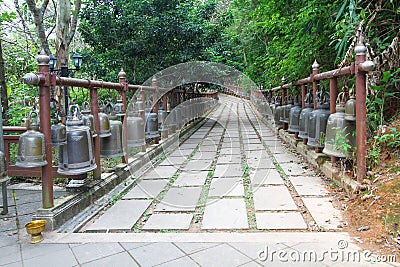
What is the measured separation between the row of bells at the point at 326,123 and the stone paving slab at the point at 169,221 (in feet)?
4.71

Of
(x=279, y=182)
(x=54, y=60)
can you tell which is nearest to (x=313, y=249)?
(x=279, y=182)

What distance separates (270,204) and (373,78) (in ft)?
5.52

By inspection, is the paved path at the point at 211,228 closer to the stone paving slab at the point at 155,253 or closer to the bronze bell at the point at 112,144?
the stone paving slab at the point at 155,253

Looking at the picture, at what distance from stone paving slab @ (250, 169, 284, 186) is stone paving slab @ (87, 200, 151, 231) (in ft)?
4.02

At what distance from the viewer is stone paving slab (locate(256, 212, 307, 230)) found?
231cm

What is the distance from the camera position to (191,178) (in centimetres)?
378

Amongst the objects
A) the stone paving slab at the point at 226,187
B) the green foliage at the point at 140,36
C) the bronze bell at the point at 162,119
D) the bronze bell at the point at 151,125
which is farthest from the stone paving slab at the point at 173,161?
the green foliage at the point at 140,36

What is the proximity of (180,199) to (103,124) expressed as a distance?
104 cm

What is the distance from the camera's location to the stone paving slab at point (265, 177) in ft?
11.4

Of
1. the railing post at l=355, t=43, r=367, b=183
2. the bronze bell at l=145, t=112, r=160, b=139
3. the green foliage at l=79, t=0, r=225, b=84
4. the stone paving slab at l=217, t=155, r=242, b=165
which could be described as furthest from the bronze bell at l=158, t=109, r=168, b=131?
the railing post at l=355, t=43, r=367, b=183

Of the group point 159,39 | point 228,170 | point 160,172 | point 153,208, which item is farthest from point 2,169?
point 159,39

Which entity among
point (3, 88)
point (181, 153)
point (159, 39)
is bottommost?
point (181, 153)

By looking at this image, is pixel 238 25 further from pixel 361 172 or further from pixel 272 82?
pixel 361 172

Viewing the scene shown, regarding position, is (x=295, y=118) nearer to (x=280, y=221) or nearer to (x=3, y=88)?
(x=280, y=221)
